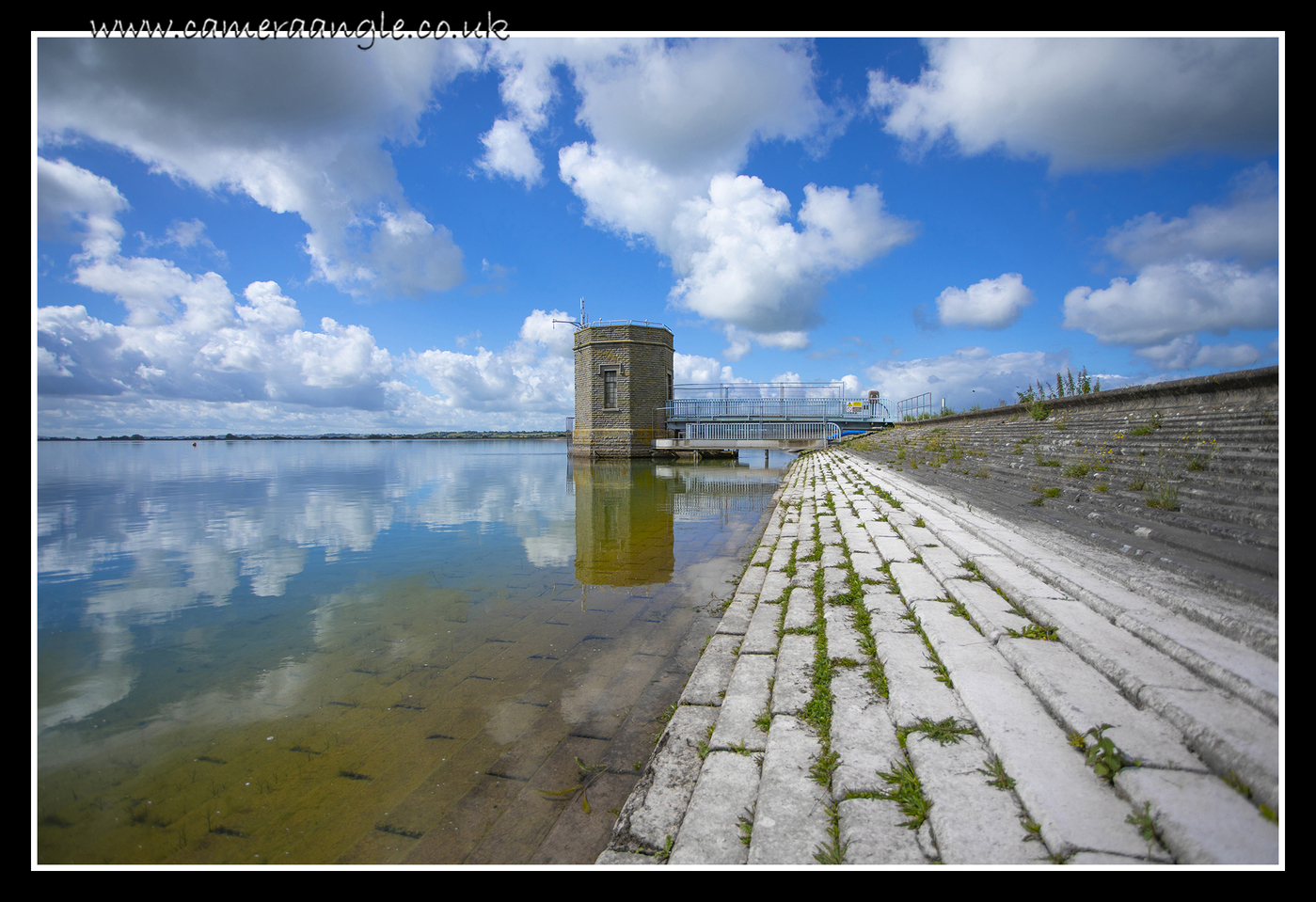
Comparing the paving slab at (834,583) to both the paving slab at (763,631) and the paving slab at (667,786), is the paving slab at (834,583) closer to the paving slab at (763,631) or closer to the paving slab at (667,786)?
the paving slab at (763,631)

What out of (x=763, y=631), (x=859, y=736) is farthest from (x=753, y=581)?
(x=859, y=736)

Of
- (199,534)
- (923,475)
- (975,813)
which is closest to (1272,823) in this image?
(975,813)

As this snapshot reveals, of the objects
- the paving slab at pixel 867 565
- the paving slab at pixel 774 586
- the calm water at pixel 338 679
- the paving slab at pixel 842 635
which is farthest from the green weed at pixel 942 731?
the paving slab at pixel 774 586

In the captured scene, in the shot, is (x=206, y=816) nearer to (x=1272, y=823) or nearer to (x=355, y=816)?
(x=355, y=816)

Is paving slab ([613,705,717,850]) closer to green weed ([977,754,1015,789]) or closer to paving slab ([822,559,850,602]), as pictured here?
green weed ([977,754,1015,789])

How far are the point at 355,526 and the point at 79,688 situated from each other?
666 cm

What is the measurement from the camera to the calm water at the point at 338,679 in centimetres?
247

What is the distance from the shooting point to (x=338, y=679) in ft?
12.8

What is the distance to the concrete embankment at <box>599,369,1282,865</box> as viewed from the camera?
57.8 inches

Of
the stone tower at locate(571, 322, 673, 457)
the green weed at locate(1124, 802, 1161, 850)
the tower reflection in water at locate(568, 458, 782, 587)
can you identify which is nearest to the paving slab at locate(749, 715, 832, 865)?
the green weed at locate(1124, 802, 1161, 850)

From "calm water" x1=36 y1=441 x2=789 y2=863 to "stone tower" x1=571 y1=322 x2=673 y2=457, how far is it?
21279 millimetres

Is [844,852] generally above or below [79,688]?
above

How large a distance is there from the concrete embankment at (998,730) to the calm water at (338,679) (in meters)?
0.88

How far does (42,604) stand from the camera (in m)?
5.75
